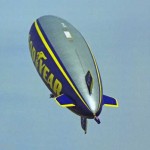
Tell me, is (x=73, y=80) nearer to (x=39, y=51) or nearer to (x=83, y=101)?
(x=83, y=101)

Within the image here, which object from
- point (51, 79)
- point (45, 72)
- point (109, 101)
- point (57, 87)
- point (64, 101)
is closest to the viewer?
point (64, 101)

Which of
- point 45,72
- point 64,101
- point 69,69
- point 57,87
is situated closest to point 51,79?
point 57,87

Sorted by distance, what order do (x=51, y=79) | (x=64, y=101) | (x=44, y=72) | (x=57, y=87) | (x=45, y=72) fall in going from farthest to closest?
(x=44, y=72), (x=45, y=72), (x=51, y=79), (x=57, y=87), (x=64, y=101)

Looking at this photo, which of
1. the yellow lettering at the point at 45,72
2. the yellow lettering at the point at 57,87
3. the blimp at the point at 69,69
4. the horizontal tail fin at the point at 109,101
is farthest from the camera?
the yellow lettering at the point at 45,72

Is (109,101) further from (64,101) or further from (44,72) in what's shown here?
(44,72)

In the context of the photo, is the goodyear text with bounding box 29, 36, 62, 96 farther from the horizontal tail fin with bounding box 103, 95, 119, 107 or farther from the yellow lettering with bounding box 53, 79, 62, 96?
the horizontal tail fin with bounding box 103, 95, 119, 107

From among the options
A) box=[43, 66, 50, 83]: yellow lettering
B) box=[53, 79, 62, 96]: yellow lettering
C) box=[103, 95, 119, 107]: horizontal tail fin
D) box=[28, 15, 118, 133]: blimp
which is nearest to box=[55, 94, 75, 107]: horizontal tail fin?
box=[28, 15, 118, 133]: blimp

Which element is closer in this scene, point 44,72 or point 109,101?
point 109,101

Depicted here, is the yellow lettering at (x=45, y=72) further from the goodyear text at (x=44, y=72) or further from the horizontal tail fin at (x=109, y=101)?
the horizontal tail fin at (x=109, y=101)

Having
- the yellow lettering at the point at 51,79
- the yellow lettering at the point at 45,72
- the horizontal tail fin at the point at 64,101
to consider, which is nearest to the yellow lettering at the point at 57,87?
the yellow lettering at the point at 51,79
